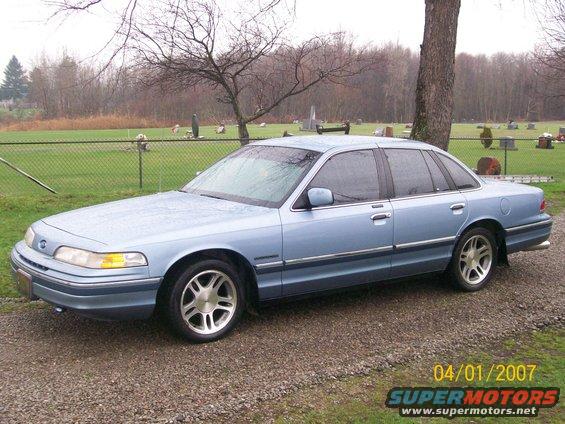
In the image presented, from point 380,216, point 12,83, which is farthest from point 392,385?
point 12,83

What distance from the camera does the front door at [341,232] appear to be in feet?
15.9

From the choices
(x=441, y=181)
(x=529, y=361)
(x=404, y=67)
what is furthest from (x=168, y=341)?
(x=404, y=67)

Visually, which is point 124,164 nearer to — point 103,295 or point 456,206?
point 456,206

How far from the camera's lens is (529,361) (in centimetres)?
432

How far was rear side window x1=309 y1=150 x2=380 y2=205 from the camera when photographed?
5.21 metres

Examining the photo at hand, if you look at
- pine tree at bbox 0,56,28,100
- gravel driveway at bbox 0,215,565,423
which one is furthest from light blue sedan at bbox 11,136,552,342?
pine tree at bbox 0,56,28,100

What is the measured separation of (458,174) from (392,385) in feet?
9.12

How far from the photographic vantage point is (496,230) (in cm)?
622

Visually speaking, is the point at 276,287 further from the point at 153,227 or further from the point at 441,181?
the point at 441,181

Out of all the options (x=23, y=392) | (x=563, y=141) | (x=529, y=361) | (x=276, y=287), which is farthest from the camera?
(x=563, y=141)

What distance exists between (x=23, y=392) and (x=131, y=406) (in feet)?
2.30

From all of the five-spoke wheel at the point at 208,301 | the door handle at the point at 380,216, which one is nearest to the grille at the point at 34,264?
the five-spoke wheel at the point at 208,301

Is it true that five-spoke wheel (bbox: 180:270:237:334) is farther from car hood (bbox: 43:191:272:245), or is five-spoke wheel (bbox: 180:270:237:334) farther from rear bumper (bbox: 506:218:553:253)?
rear bumper (bbox: 506:218:553:253)

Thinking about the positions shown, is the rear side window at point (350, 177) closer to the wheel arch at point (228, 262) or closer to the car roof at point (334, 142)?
the car roof at point (334, 142)
